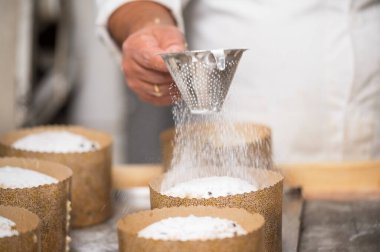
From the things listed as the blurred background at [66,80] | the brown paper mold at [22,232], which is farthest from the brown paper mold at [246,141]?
the blurred background at [66,80]

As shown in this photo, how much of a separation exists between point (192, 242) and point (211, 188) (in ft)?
1.17

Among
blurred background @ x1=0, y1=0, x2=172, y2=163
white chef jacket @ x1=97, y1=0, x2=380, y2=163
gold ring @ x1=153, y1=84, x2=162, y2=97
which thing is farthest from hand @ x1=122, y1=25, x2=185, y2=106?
blurred background @ x1=0, y1=0, x2=172, y2=163

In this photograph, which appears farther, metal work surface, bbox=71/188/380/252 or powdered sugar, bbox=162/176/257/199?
metal work surface, bbox=71/188/380/252

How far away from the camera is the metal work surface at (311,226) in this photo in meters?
1.50

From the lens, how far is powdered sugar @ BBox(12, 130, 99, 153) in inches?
68.3

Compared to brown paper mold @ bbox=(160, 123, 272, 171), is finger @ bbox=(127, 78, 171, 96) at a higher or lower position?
higher

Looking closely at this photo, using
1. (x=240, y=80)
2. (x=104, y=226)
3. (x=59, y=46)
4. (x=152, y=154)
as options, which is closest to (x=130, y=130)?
(x=152, y=154)

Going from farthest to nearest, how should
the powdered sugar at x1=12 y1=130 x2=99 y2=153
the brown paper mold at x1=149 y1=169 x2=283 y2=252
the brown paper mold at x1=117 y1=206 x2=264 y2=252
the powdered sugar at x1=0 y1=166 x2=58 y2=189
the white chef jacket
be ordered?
the white chef jacket
the powdered sugar at x1=12 y1=130 x2=99 y2=153
the powdered sugar at x1=0 y1=166 x2=58 y2=189
the brown paper mold at x1=149 y1=169 x2=283 y2=252
the brown paper mold at x1=117 y1=206 x2=264 y2=252

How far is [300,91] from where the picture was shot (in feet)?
7.22

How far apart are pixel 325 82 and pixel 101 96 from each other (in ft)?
5.39

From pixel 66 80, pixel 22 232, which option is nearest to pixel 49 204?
pixel 22 232

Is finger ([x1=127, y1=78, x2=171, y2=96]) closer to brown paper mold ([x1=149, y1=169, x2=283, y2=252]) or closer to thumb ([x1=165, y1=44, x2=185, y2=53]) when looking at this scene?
thumb ([x1=165, y1=44, x2=185, y2=53])

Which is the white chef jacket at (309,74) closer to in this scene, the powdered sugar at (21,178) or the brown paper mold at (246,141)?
the brown paper mold at (246,141)

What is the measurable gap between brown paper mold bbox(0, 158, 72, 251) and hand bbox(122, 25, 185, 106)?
35cm
